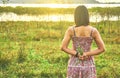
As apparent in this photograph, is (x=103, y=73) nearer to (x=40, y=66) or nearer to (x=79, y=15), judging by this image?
(x=40, y=66)

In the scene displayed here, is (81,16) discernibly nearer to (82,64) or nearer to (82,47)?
(82,47)

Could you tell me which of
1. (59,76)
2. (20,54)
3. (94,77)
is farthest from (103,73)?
(94,77)

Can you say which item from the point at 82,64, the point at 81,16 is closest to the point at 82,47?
the point at 82,64

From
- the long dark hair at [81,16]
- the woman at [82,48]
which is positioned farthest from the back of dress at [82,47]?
the long dark hair at [81,16]

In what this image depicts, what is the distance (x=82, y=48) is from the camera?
544cm

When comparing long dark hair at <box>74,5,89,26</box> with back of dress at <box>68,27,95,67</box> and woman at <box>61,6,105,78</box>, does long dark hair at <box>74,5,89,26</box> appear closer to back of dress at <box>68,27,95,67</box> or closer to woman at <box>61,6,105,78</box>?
woman at <box>61,6,105,78</box>

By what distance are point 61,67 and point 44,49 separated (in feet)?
11.6

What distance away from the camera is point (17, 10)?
148 ft

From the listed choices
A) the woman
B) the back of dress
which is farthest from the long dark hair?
the back of dress

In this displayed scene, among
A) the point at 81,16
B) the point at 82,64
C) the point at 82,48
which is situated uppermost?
the point at 81,16

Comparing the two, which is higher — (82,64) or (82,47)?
(82,47)

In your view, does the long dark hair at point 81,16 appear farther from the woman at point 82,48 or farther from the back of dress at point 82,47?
the back of dress at point 82,47

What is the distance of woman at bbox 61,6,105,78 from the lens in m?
5.36

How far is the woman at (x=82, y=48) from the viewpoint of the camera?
5.36 m
